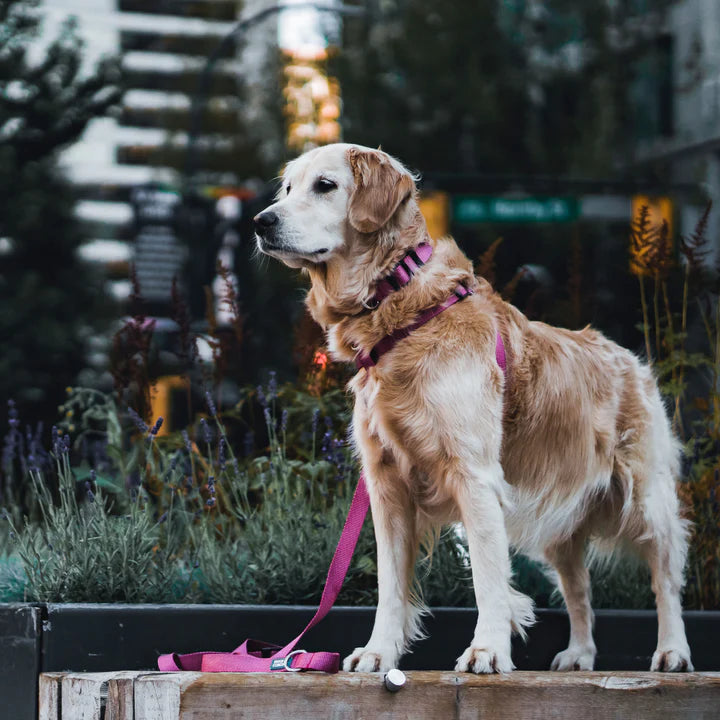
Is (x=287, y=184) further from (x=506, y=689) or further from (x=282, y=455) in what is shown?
(x=506, y=689)

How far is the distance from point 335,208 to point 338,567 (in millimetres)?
1268

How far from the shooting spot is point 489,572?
3689mm

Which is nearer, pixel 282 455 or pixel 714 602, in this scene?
pixel 714 602

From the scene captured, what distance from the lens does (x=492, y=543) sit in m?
3.73

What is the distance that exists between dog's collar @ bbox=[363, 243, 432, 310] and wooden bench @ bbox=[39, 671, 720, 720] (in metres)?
1.27

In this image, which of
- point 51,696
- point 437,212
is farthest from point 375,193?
point 437,212

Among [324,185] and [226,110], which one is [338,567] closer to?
[324,185]

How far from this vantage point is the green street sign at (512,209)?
16344 millimetres

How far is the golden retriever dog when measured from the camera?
12.4ft

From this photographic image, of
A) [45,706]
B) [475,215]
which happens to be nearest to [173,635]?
[45,706]

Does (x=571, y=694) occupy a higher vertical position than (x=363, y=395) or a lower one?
lower

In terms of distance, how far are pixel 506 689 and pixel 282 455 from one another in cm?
210

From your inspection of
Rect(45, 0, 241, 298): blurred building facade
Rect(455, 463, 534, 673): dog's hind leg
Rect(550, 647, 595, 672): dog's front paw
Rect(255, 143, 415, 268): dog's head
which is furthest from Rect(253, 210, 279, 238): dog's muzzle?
Rect(45, 0, 241, 298): blurred building facade

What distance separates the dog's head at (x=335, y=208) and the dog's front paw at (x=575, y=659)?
1811 mm
